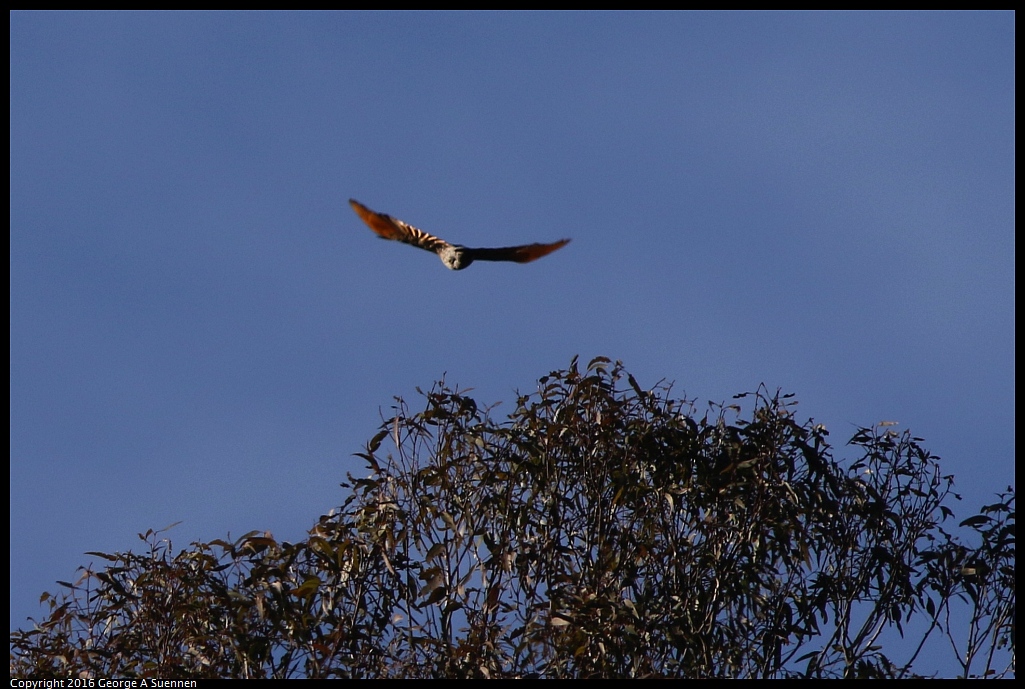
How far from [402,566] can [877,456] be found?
302cm

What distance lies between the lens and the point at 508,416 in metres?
7.23

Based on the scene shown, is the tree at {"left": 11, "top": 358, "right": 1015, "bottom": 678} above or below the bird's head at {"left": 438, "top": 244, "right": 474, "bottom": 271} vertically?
below

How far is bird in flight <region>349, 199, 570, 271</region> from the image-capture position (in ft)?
23.9

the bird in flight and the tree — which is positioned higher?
the bird in flight

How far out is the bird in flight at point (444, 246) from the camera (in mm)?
7281

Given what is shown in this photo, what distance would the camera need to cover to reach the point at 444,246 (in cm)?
751

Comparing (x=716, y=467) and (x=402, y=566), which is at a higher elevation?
(x=716, y=467)

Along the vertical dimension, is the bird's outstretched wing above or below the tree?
above

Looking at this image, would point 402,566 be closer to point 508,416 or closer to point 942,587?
point 508,416

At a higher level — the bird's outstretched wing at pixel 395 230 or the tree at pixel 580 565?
the bird's outstretched wing at pixel 395 230

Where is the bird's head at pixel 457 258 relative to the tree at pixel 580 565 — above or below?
above

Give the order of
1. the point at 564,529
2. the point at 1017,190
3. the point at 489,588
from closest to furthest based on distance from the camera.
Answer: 1. the point at 489,588
2. the point at 564,529
3. the point at 1017,190
